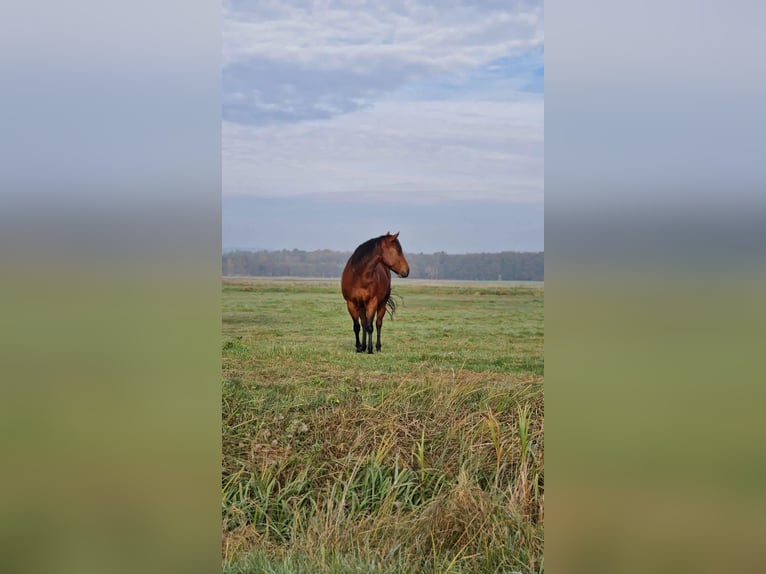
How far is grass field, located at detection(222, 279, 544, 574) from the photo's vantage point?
3.56m

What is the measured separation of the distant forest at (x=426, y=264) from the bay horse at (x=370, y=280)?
0.08m

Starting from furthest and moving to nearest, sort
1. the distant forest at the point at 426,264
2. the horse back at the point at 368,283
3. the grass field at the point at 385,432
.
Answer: the horse back at the point at 368,283 → the distant forest at the point at 426,264 → the grass field at the point at 385,432

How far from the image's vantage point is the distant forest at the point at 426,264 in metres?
4.96

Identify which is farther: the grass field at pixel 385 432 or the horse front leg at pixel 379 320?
the horse front leg at pixel 379 320

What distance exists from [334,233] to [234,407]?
139 centimetres

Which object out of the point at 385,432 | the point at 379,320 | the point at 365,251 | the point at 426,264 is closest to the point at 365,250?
the point at 365,251

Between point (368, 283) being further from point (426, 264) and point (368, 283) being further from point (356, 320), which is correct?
point (426, 264)

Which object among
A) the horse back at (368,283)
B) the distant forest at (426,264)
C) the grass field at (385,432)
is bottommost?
the grass field at (385,432)

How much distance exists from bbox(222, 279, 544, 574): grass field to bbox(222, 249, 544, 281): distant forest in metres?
0.13

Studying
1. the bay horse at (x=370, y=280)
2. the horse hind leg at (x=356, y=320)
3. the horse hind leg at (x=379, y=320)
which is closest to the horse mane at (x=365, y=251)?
the bay horse at (x=370, y=280)

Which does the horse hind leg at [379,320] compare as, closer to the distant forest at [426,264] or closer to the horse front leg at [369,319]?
the horse front leg at [369,319]

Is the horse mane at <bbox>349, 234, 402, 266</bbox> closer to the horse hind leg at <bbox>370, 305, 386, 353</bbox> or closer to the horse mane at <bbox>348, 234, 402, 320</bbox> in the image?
the horse mane at <bbox>348, 234, 402, 320</bbox>
